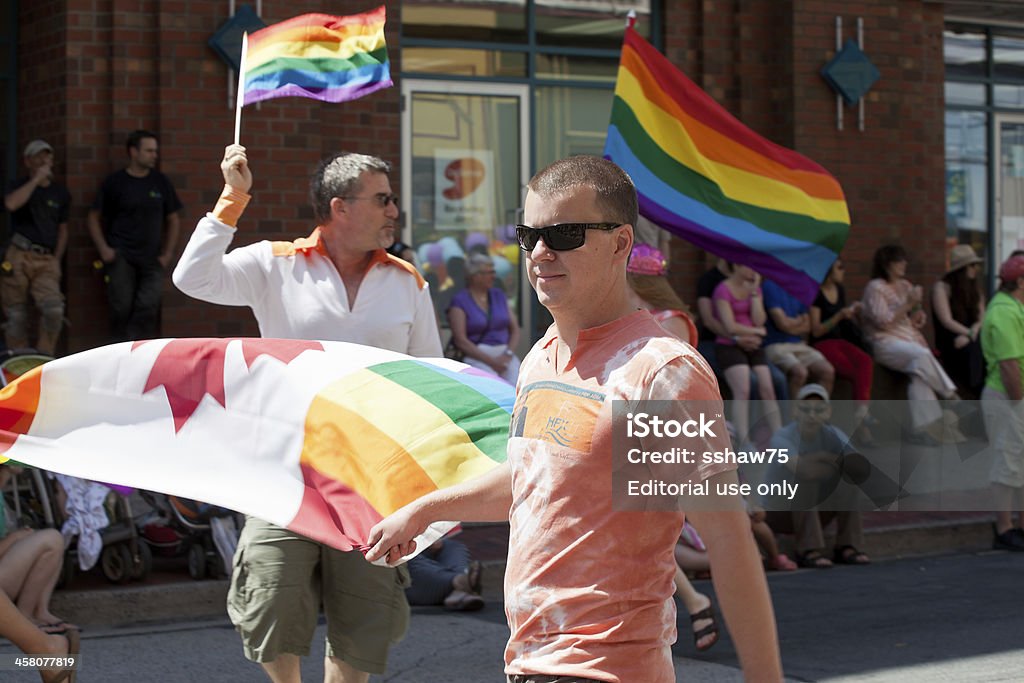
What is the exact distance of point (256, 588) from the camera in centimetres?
510

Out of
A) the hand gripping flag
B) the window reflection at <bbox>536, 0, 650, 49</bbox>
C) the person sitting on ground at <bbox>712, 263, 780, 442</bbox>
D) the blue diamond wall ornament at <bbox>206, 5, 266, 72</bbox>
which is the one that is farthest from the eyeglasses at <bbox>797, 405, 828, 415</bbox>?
the blue diamond wall ornament at <bbox>206, 5, 266, 72</bbox>

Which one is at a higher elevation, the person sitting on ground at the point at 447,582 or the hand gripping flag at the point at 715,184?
the hand gripping flag at the point at 715,184

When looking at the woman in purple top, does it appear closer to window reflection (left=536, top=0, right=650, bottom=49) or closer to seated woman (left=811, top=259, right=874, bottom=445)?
window reflection (left=536, top=0, right=650, bottom=49)

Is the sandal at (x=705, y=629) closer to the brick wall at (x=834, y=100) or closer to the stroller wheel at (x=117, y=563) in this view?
the stroller wheel at (x=117, y=563)

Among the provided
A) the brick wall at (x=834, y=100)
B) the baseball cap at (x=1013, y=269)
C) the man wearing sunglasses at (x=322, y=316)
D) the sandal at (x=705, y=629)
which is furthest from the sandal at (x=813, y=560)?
the man wearing sunglasses at (x=322, y=316)

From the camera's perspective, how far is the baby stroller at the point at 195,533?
8867 millimetres

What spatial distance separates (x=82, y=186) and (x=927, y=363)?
759 cm

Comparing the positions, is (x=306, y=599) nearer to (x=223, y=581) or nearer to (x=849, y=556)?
(x=223, y=581)

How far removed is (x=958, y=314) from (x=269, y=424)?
10.7 metres

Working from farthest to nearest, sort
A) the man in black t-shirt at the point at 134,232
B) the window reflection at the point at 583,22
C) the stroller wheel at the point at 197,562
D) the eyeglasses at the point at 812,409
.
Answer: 1. the window reflection at the point at 583,22
2. the man in black t-shirt at the point at 134,232
3. the eyeglasses at the point at 812,409
4. the stroller wheel at the point at 197,562

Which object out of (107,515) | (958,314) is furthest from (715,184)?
(958,314)

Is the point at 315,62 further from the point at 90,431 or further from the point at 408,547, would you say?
the point at 408,547

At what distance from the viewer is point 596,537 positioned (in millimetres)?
3186

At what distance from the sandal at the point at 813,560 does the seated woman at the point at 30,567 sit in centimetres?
520
